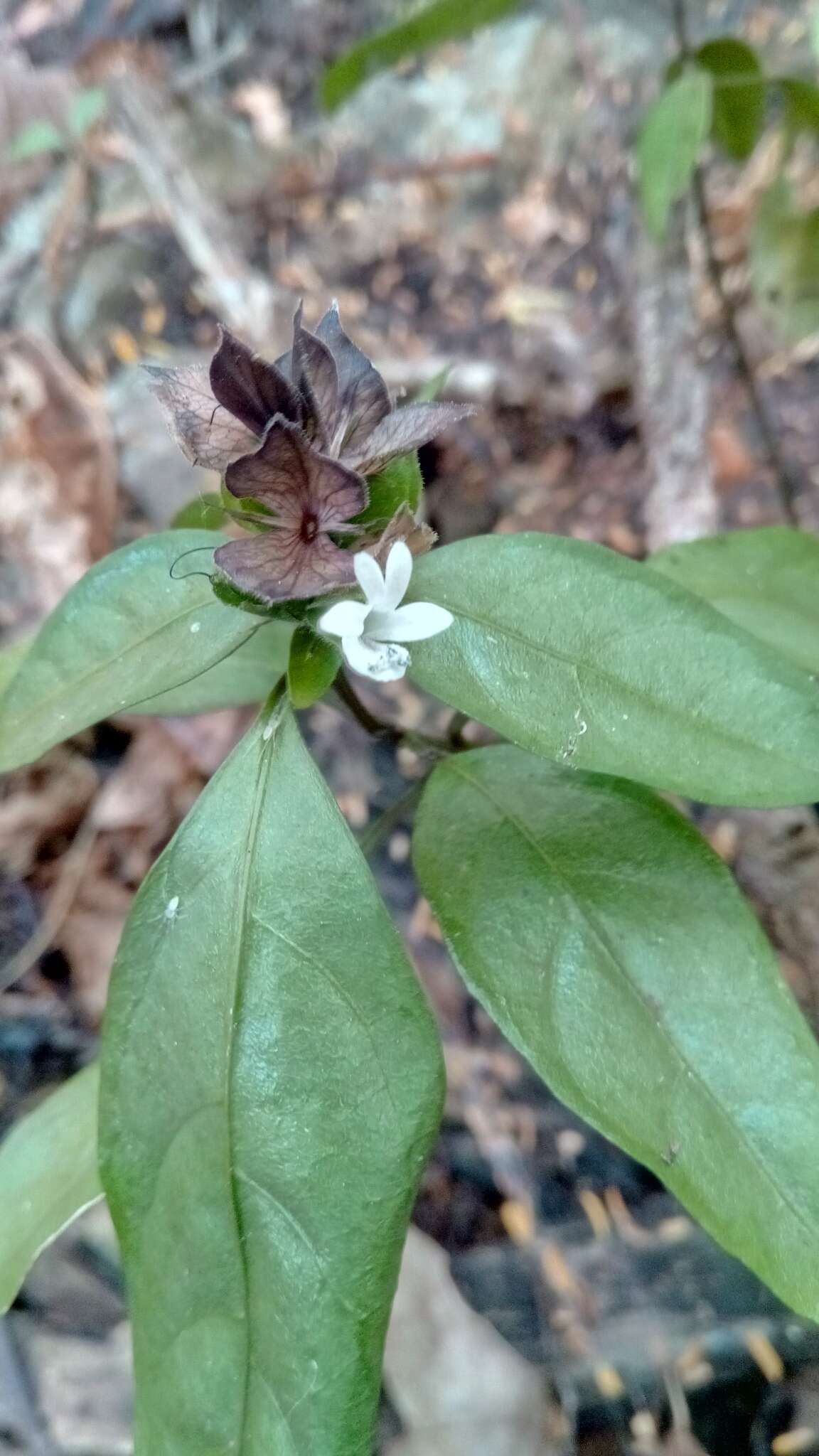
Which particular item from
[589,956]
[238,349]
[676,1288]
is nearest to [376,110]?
[238,349]

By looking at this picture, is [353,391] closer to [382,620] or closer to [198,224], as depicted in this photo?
[382,620]

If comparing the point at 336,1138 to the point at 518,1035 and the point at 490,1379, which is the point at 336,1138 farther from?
the point at 490,1379

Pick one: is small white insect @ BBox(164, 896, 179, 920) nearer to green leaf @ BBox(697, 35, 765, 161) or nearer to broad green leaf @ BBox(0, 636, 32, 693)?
broad green leaf @ BBox(0, 636, 32, 693)

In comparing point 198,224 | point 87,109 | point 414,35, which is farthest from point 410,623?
point 87,109

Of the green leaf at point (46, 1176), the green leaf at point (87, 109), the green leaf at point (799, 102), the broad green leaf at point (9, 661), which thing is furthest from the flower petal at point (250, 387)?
the green leaf at point (87, 109)

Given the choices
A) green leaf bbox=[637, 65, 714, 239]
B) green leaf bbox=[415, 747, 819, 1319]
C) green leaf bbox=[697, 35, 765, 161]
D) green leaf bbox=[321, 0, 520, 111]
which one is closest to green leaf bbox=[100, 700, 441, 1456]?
green leaf bbox=[415, 747, 819, 1319]

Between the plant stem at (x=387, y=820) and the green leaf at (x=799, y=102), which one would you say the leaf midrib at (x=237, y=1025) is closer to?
the plant stem at (x=387, y=820)
